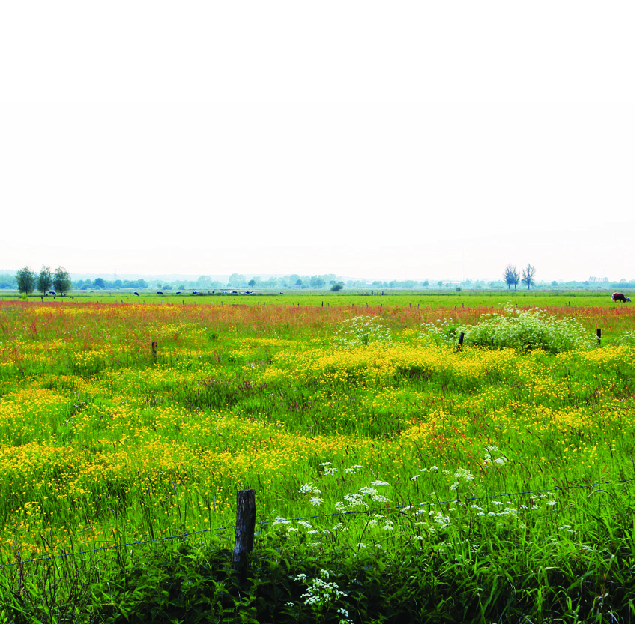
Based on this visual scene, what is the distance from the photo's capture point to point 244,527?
173 inches

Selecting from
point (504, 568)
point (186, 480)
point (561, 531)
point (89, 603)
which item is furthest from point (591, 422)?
point (89, 603)

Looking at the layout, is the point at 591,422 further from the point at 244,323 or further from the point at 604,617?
the point at 244,323

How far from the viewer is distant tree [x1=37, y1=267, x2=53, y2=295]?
395ft

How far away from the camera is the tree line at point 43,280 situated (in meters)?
118

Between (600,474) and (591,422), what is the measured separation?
3.57m

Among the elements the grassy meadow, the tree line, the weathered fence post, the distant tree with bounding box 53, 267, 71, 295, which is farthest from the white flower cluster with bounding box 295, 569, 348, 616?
the distant tree with bounding box 53, 267, 71, 295

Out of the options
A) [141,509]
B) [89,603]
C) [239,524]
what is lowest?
[141,509]

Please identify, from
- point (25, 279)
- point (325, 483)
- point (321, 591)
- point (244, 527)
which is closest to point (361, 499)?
point (325, 483)

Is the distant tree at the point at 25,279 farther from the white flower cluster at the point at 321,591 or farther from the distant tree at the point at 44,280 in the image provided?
the white flower cluster at the point at 321,591

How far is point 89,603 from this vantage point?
4.18 meters

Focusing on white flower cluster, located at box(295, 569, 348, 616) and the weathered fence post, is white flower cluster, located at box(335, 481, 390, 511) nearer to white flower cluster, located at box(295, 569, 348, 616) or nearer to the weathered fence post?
white flower cluster, located at box(295, 569, 348, 616)

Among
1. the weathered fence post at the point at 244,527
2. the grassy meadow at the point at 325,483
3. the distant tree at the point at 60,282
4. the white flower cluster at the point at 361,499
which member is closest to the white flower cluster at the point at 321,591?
the grassy meadow at the point at 325,483

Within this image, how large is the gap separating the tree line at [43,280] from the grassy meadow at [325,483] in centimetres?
11785

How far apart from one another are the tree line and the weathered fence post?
131 meters
